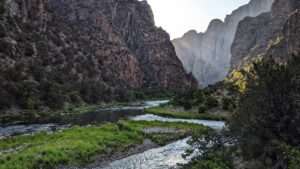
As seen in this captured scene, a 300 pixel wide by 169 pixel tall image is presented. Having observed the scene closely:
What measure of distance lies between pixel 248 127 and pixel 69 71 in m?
132

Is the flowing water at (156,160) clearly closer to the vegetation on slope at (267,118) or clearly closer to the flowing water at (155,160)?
the flowing water at (155,160)

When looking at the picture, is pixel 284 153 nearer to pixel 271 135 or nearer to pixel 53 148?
pixel 271 135

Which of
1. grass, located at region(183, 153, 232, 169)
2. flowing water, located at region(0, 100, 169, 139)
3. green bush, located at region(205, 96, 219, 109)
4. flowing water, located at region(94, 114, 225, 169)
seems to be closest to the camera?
grass, located at region(183, 153, 232, 169)

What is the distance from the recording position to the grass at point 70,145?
1121 inches

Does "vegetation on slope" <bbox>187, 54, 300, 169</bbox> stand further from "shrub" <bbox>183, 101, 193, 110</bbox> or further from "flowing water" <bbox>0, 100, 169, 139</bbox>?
"shrub" <bbox>183, 101, 193, 110</bbox>

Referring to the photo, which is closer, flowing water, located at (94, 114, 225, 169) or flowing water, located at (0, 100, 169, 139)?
flowing water, located at (94, 114, 225, 169)

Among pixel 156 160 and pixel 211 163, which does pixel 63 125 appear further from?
pixel 211 163

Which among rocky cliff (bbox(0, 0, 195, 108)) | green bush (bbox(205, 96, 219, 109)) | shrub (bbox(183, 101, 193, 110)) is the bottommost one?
shrub (bbox(183, 101, 193, 110))

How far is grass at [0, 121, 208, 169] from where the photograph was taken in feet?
93.5

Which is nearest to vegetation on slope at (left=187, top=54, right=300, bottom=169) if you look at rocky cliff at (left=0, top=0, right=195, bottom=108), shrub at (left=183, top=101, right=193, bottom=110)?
shrub at (left=183, top=101, right=193, bottom=110)

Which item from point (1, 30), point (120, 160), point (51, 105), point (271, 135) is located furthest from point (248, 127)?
point (1, 30)

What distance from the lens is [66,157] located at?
30656mm

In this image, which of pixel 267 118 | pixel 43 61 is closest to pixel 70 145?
pixel 267 118

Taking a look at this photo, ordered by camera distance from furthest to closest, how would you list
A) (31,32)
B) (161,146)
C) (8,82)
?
(31,32)
(8,82)
(161,146)
